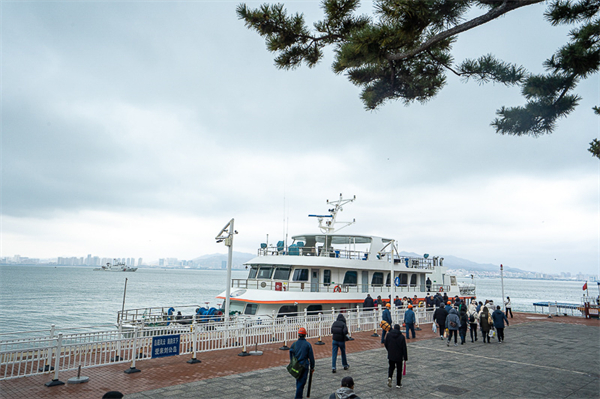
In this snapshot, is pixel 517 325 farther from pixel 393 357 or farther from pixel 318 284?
pixel 393 357

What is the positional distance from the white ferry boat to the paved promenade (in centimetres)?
594

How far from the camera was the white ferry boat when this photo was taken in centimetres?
1989

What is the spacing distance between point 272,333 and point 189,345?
3.19 metres

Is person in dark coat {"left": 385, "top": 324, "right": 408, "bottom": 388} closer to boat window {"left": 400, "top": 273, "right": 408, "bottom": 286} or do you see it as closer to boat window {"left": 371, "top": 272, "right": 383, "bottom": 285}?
boat window {"left": 371, "top": 272, "right": 383, "bottom": 285}

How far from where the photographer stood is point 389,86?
8.79 m

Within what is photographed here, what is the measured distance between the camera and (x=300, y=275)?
846 inches

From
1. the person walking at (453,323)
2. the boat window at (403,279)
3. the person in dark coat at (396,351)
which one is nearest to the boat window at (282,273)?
the person walking at (453,323)

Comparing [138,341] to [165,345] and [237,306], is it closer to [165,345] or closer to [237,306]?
[165,345]

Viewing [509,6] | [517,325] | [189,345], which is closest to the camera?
[509,6]

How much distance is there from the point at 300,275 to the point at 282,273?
106 centimetres

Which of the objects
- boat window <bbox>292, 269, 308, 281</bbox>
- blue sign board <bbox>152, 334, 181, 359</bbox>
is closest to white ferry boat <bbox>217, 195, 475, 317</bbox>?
boat window <bbox>292, 269, 308, 281</bbox>

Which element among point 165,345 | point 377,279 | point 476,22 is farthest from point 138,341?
point 377,279

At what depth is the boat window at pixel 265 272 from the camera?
72.8 feet

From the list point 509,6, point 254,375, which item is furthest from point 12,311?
point 509,6
